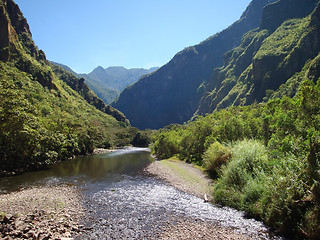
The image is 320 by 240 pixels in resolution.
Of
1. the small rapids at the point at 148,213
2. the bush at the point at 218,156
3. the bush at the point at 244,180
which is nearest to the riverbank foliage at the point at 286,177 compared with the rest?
the bush at the point at 244,180

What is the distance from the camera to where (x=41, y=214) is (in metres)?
18.0

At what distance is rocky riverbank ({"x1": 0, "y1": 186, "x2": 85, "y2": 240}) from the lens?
1441 centimetres

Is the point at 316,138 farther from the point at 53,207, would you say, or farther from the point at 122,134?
the point at 122,134

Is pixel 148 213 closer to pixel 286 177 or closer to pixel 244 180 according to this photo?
pixel 244 180

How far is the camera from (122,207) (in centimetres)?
2166

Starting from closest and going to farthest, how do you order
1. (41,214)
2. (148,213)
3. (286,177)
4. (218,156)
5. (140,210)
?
(286,177) < (41,214) < (148,213) < (140,210) < (218,156)

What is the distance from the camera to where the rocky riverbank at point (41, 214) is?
14405mm

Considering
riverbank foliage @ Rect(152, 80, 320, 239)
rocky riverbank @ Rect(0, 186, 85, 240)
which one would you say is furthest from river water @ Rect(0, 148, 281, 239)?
riverbank foliage @ Rect(152, 80, 320, 239)

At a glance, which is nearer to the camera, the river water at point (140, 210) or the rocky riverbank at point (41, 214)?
the rocky riverbank at point (41, 214)

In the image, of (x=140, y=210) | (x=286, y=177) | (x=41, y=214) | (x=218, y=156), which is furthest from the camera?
(x=218, y=156)

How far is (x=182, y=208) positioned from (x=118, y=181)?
669 inches

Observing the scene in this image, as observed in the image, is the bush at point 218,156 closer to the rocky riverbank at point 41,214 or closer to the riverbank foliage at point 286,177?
the riverbank foliage at point 286,177

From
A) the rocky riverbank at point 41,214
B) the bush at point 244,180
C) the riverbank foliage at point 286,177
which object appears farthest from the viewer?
the bush at point 244,180

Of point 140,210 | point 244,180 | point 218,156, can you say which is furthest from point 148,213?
point 218,156
